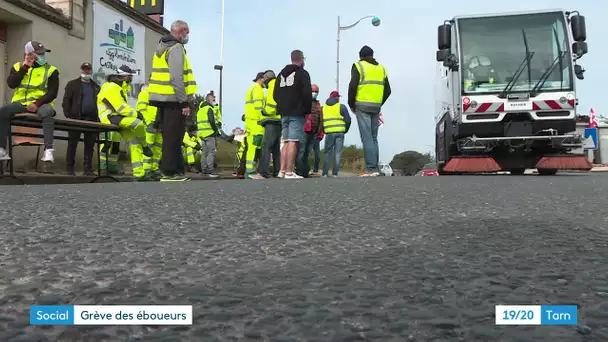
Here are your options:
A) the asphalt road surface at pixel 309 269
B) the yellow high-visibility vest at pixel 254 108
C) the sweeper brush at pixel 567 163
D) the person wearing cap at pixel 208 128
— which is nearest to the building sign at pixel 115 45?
the person wearing cap at pixel 208 128

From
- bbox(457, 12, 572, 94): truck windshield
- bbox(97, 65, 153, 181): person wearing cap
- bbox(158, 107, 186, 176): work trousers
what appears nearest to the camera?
bbox(158, 107, 186, 176): work trousers

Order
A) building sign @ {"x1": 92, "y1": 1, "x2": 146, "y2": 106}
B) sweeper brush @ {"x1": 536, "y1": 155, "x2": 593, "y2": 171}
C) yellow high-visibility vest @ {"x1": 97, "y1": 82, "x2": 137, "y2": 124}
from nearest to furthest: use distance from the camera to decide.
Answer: yellow high-visibility vest @ {"x1": 97, "y1": 82, "x2": 137, "y2": 124} < sweeper brush @ {"x1": 536, "y1": 155, "x2": 593, "y2": 171} < building sign @ {"x1": 92, "y1": 1, "x2": 146, "y2": 106}

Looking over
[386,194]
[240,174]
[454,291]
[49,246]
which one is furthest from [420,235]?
[240,174]

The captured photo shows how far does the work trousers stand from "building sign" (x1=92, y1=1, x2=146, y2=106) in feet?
21.4

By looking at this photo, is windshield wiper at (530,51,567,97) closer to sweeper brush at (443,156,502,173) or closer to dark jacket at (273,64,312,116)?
sweeper brush at (443,156,502,173)

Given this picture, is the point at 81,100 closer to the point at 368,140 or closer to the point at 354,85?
the point at 354,85

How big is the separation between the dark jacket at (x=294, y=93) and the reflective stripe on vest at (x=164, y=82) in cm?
180

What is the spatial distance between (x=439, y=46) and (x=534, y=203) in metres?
6.56

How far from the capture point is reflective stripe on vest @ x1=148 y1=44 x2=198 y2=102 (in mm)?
6742

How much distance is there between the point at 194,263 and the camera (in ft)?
5.38

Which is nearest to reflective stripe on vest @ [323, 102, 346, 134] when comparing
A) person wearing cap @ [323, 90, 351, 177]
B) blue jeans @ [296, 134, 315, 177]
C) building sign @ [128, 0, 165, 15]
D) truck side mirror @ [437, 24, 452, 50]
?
person wearing cap @ [323, 90, 351, 177]

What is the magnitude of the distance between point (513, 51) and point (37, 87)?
24.9ft

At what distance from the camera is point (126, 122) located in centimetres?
769

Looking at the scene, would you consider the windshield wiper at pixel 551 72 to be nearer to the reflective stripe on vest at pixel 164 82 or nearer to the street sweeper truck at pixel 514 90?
the street sweeper truck at pixel 514 90
